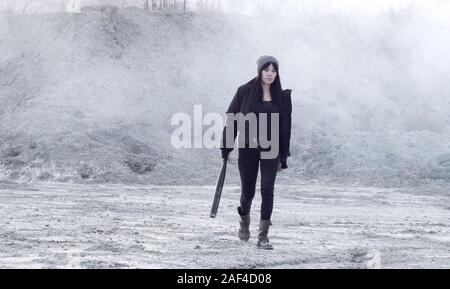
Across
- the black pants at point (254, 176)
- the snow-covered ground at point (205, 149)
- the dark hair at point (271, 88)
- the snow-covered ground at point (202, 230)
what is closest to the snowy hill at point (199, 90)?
the snow-covered ground at point (205, 149)

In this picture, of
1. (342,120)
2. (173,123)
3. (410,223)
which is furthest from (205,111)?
(410,223)

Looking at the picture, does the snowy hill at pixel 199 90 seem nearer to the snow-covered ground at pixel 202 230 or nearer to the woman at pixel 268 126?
the snow-covered ground at pixel 202 230

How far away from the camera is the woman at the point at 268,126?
7250 millimetres

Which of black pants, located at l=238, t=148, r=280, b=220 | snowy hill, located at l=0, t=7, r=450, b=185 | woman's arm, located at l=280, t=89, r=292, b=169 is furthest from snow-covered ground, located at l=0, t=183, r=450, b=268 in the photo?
snowy hill, located at l=0, t=7, r=450, b=185

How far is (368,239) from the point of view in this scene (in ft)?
27.0

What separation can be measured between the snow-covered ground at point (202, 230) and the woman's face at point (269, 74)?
5.35 feet

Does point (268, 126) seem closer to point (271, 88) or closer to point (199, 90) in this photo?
point (271, 88)

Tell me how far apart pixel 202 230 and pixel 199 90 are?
15.2 meters

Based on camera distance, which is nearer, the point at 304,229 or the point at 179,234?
the point at 179,234

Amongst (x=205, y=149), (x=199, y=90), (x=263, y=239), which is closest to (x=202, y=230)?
(x=263, y=239)

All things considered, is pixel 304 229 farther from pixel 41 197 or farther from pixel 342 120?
pixel 342 120

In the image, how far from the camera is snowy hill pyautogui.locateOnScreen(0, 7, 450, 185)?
18141mm

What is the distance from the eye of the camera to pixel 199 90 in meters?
23.6
